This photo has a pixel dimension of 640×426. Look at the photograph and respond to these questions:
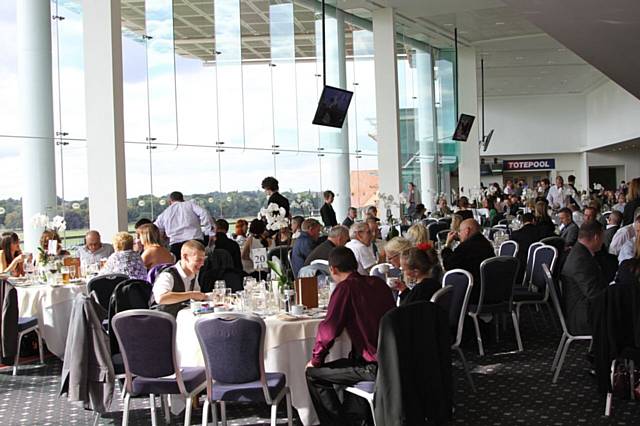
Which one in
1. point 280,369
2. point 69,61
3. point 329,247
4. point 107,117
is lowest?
point 280,369

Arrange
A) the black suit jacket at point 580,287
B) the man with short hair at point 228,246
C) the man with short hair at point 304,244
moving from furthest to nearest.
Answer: the man with short hair at point 228,246, the man with short hair at point 304,244, the black suit jacket at point 580,287

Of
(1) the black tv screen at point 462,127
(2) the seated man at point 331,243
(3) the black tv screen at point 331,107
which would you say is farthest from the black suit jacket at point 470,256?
(1) the black tv screen at point 462,127

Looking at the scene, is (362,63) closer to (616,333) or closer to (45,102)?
(45,102)

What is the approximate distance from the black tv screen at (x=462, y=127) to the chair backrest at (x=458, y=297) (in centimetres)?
1353

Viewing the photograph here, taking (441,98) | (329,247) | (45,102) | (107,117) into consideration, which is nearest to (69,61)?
(45,102)

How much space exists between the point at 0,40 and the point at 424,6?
8.64 metres

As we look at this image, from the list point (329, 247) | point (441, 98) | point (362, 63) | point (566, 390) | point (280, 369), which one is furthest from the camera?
point (441, 98)

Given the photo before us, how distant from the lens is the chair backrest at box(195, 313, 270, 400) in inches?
168

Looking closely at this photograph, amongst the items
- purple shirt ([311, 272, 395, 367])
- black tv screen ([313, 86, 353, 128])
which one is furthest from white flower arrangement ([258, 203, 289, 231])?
black tv screen ([313, 86, 353, 128])

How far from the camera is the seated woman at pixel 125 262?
22.7 feet

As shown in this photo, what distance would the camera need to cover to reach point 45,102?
1011cm

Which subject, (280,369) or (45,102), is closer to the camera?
(280,369)

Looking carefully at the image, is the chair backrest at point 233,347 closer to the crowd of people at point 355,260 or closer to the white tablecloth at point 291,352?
the crowd of people at point 355,260

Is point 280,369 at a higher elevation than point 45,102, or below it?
below
